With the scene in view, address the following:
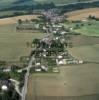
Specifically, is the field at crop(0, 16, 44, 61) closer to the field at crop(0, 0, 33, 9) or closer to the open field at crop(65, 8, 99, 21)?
the open field at crop(65, 8, 99, 21)

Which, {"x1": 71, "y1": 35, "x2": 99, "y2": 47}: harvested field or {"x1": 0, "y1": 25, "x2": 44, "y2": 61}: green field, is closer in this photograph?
{"x1": 0, "y1": 25, "x2": 44, "y2": 61}: green field

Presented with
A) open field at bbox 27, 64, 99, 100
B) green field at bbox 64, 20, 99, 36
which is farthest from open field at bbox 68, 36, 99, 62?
open field at bbox 27, 64, 99, 100

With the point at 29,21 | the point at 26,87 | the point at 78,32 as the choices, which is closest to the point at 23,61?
the point at 26,87

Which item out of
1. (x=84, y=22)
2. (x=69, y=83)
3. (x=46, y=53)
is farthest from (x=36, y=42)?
(x=69, y=83)

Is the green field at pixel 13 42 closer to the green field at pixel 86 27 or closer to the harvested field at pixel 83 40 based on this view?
the harvested field at pixel 83 40

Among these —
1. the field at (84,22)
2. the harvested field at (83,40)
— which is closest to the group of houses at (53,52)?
the harvested field at (83,40)

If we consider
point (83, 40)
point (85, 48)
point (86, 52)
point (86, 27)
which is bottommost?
point (86, 27)

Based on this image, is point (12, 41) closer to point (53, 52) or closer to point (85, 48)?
point (53, 52)
